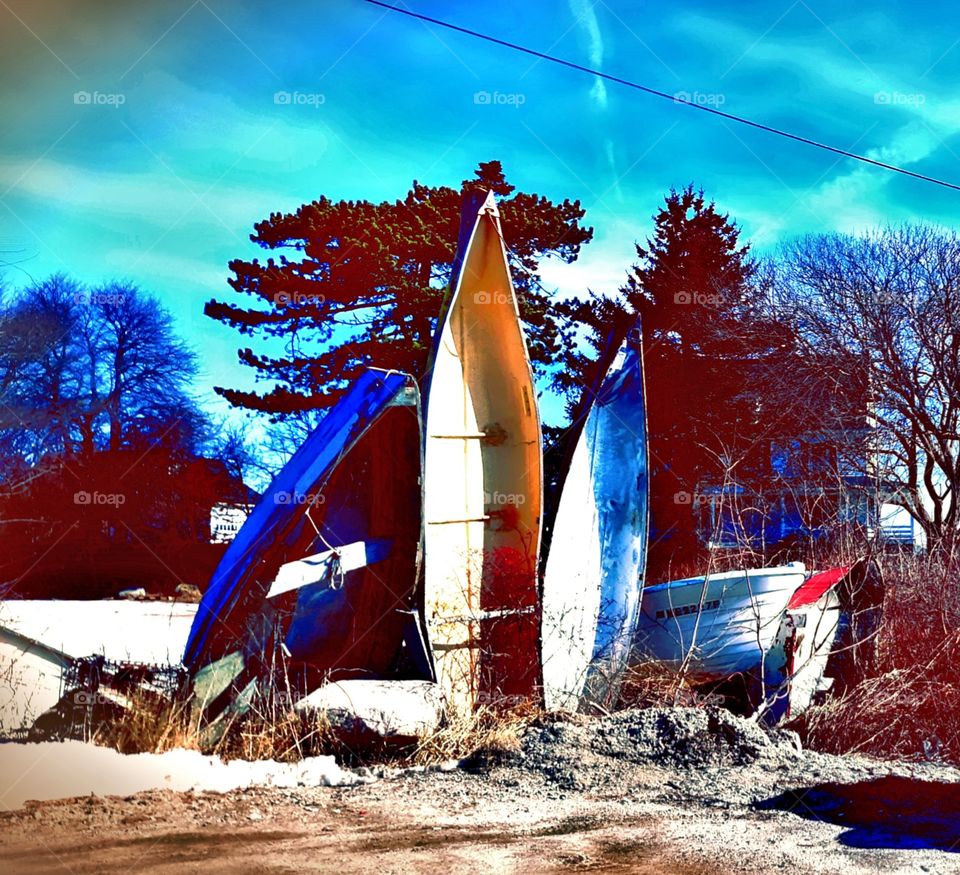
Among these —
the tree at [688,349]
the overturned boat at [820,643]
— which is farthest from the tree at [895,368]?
the overturned boat at [820,643]

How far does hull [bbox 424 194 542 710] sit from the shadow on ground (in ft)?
8.90

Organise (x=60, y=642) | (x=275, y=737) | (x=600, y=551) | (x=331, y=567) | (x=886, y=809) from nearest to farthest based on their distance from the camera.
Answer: (x=886, y=809) < (x=275, y=737) < (x=331, y=567) < (x=60, y=642) < (x=600, y=551)

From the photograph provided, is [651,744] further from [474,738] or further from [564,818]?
[564,818]

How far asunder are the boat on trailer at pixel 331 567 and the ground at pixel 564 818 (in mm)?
1357

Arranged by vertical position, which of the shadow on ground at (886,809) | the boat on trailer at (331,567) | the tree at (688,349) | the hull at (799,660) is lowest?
the shadow on ground at (886,809)

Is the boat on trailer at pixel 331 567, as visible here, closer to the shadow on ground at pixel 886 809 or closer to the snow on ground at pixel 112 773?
the snow on ground at pixel 112 773

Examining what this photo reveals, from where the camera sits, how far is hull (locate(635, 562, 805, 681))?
912 cm

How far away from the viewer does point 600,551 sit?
9586 mm

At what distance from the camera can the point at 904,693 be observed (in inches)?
331

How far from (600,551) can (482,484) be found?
1.26 m

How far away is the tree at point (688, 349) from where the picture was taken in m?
20.7

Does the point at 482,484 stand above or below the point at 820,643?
above

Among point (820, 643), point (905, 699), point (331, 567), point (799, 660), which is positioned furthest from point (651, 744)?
point (331, 567)

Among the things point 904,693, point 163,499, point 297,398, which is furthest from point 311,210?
point 904,693
